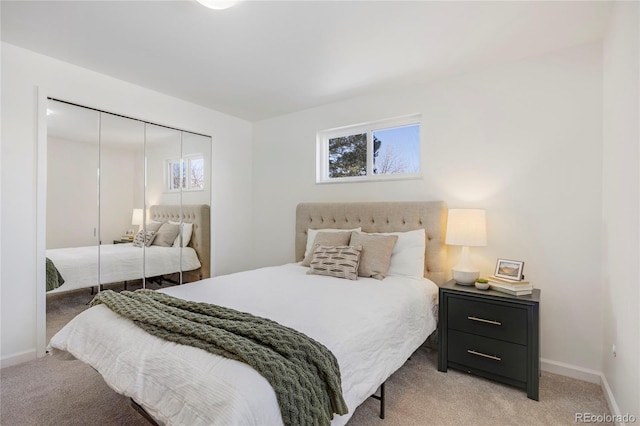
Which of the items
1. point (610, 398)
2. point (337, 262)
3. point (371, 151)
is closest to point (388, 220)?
point (337, 262)

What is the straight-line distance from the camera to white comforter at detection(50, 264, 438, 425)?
1051 millimetres

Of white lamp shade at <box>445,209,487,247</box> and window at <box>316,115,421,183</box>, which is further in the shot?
window at <box>316,115,421,183</box>

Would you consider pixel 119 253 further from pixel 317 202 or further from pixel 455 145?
pixel 455 145

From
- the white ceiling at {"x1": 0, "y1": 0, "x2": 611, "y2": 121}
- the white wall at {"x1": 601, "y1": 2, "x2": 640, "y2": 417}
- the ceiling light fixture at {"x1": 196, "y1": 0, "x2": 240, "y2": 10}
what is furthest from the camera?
the white ceiling at {"x1": 0, "y1": 0, "x2": 611, "y2": 121}

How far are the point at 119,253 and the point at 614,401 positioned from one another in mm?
3960

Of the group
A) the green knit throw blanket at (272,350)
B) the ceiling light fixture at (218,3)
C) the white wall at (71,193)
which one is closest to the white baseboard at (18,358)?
the white wall at (71,193)

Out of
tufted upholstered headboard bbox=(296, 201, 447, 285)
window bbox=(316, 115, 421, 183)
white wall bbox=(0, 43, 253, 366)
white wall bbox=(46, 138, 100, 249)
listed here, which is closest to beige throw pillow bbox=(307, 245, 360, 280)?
tufted upholstered headboard bbox=(296, 201, 447, 285)

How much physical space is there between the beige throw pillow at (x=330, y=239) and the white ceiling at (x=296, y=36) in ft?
4.83

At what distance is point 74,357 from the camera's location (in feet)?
5.52

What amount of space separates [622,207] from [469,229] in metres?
0.90

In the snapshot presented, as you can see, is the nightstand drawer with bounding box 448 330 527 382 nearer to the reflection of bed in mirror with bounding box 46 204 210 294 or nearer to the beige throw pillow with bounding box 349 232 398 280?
the beige throw pillow with bounding box 349 232 398 280

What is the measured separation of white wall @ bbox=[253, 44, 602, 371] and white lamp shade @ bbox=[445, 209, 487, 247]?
27cm

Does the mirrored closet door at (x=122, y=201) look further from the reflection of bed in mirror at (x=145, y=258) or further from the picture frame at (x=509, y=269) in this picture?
the picture frame at (x=509, y=269)

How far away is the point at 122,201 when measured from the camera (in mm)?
3053
